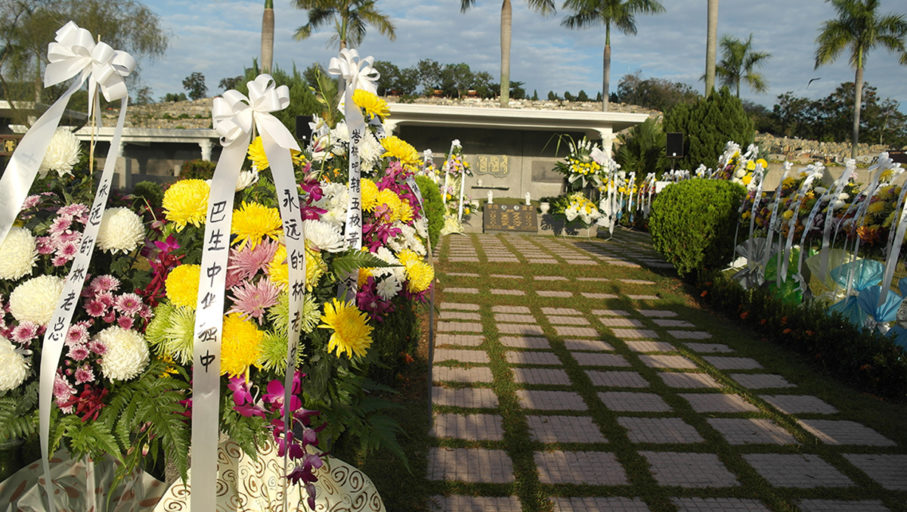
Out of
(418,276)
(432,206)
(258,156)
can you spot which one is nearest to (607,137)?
(432,206)

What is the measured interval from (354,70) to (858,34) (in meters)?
34.8

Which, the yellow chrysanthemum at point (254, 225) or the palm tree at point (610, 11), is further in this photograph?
the palm tree at point (610, 11)

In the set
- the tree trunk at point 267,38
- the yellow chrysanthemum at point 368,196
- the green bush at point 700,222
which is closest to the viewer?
the yellow chrysanthemum at point 368,196

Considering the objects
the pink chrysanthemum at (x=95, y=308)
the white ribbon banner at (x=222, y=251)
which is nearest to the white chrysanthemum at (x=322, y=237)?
the white ribbon banner at (x=222, y=251)

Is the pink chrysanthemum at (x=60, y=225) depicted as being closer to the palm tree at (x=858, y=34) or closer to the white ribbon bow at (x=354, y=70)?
the white ribbon bow at (x=354, y=70)

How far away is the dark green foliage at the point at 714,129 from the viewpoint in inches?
679

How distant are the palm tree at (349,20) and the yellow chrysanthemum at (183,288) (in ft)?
79.7

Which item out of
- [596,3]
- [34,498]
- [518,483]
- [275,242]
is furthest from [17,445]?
[596,3]

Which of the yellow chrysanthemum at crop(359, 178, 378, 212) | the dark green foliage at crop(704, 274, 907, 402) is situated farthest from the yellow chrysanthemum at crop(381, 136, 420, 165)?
the dark green foliage at crop(704, 274, 907, 402)

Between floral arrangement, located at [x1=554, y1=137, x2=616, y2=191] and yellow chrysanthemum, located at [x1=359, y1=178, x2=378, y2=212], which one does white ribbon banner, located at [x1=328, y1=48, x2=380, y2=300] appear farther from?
floral arrangement, located at [x1=554, y1=137, x2=616, y2=191]

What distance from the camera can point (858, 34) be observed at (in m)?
29.4

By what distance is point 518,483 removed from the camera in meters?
2.94

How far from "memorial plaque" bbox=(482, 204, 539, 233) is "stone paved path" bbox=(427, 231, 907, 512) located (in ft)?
25.5

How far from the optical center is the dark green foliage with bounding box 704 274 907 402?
428 centimetres
